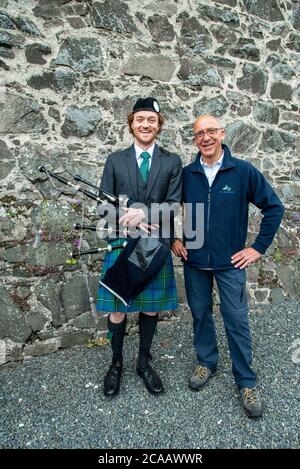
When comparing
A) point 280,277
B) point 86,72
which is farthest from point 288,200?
point 86,72

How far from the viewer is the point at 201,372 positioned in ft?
9.20

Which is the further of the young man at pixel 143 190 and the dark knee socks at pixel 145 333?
the dark knee socks at pixel 145 333

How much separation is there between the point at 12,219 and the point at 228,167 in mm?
2057

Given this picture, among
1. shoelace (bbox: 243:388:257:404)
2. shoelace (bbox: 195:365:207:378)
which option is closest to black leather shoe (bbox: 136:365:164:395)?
shoelace (bbox: 195:365:207:378)

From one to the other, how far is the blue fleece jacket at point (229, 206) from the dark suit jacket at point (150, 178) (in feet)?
0.49

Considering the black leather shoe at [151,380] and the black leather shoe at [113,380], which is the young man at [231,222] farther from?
the black leather shoe at [113,380]

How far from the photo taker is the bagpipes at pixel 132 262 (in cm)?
238

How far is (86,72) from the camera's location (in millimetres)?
3551

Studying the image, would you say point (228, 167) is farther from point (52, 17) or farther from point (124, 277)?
point (52, 17)

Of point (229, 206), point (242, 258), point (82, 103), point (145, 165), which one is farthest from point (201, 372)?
point (82, 103)

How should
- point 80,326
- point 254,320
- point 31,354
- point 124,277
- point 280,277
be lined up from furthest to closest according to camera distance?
point 280,277
point 254,320
point 80,326
point 31,354
point 124,277

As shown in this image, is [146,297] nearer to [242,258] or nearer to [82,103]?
[242,258]

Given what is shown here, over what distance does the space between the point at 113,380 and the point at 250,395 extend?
3.36ft

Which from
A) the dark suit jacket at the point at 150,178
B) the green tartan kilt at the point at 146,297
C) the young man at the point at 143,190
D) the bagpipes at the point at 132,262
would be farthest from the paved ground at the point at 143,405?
the dark suit jacket at the point at 150,178
